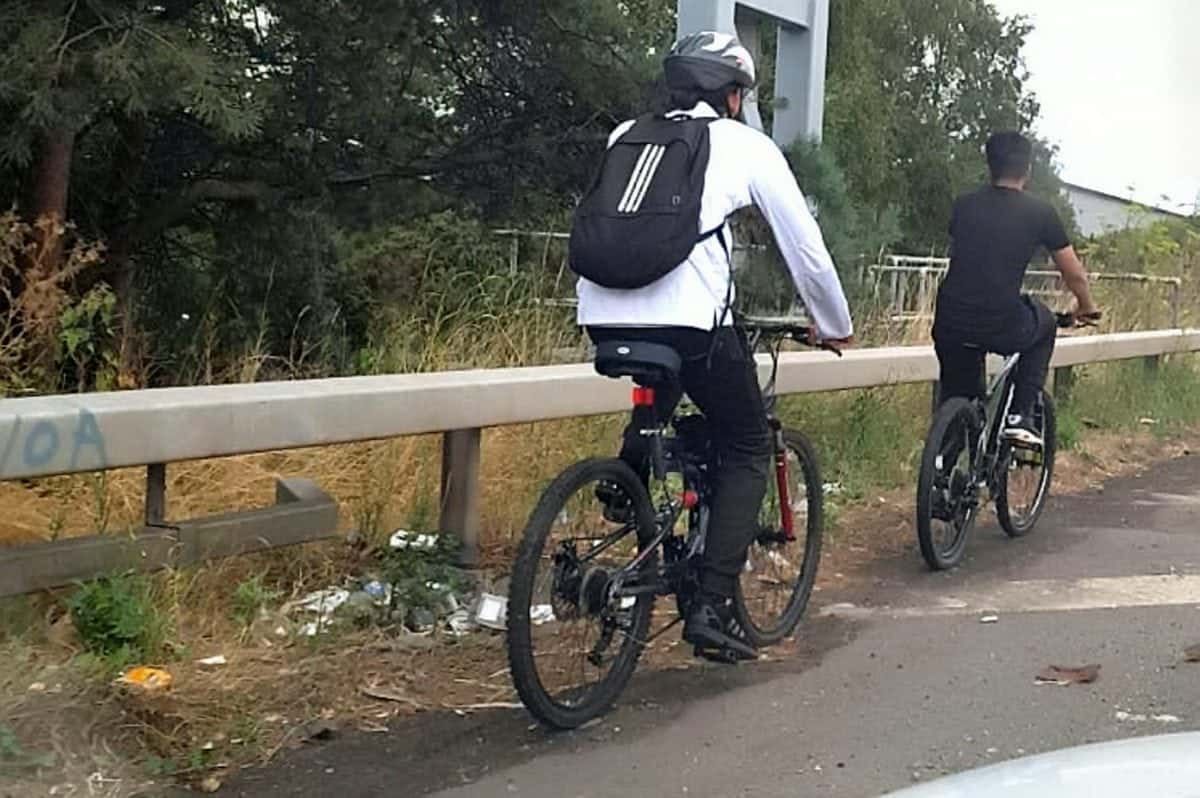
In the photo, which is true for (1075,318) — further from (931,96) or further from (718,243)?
(931,96)

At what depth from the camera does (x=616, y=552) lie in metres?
4.96

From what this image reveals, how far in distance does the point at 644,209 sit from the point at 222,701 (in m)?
1.88

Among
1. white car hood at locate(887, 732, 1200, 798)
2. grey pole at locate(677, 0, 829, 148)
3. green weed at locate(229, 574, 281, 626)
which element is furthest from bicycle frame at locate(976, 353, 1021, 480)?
white car hood at locate(887, 732, 1200, 798)

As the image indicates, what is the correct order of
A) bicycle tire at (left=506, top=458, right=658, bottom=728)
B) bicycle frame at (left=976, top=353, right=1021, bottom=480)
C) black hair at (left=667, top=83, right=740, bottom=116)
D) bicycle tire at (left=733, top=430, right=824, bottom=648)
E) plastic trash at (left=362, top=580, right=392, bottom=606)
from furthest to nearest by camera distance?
bicycle frame at (left=976, top=353, right=1021, bottom=480), bicycle tire at (left=733, top=430, right=824, bottom=648), plastic trash at (left=362, top=580, right=392, bottom=606), black hair at (left=667, top=83, right=740, bottom=116), bicycle tire at (left=506, top=458, right=658, bottom=728)

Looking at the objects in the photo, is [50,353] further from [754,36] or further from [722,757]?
[754,36]

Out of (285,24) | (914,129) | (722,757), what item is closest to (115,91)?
(285,24)

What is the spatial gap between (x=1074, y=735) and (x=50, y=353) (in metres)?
3.90

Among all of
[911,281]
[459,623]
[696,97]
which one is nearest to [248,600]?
[459,623]

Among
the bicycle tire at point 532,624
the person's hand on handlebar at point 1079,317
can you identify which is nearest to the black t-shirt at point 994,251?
the person's hand on handlebar at point 1079,317

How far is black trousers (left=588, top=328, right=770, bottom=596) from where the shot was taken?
16.6ft

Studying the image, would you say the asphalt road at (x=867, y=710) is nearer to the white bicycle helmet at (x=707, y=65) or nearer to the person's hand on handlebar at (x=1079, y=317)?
the person's hand on handlebar at (x=1079, y=317)

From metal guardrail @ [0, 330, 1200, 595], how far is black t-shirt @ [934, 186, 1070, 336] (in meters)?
1.13

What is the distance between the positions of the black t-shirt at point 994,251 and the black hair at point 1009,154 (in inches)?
3.3

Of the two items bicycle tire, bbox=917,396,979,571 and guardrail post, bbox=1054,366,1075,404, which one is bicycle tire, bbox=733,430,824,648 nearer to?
bicycle tire, bbox=917,396,979,571
